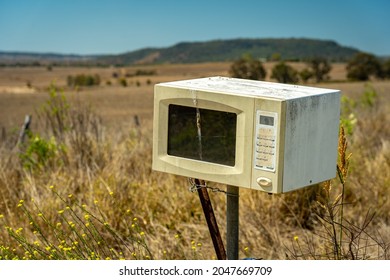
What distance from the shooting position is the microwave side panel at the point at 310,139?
3.42 meters

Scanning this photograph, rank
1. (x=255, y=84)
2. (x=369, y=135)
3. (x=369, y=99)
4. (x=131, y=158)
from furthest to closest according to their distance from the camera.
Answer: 1. (x=369, y=99)
2. (x=369, y=135)
3. (x=131, y=158)
4. (x=255, y=84)

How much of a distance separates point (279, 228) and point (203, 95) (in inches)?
121

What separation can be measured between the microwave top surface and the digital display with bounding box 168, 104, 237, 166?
108 mm

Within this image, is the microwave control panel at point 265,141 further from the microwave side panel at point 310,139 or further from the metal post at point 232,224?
the metal post at point 232,224

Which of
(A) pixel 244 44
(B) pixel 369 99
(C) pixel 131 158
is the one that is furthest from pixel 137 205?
(A) pixel 244 44

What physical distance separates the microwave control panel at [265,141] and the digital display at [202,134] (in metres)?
0.16

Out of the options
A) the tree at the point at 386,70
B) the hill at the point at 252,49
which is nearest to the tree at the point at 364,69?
the tree at the point at 386,70

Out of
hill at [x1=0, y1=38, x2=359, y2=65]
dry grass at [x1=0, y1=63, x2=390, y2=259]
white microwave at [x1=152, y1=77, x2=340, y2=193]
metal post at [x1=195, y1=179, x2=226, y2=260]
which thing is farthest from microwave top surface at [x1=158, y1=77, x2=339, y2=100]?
hill at [x1=0, y1=38, x2=359, y2=65]

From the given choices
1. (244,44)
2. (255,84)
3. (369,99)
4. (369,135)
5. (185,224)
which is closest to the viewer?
(255,84)

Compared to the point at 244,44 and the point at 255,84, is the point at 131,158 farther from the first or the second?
the point at 244,44

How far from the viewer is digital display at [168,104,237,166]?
3.61m

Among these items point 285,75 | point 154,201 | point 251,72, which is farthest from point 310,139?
point 285,75

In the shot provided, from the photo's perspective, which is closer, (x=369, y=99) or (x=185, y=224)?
(x=185, y=224)

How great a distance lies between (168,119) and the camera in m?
3.81
